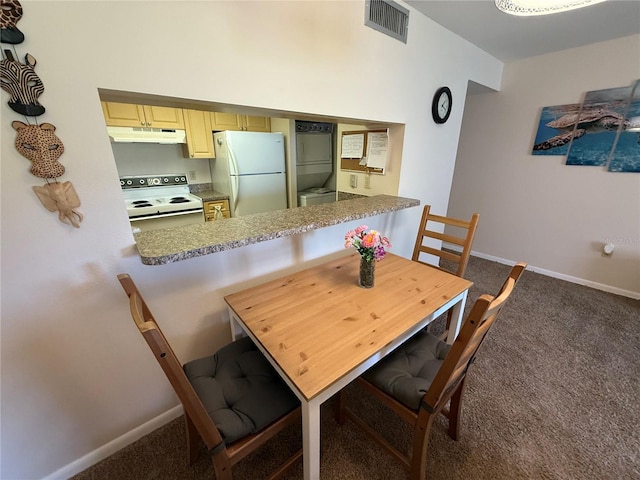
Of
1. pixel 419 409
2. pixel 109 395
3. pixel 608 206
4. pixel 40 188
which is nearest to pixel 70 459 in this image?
pixel 109 395

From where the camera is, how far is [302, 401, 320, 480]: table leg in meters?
0.83

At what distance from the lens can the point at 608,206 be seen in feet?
8.41

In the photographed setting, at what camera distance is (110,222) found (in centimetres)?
103

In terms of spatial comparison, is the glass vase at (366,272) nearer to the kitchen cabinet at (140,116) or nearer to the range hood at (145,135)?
the kitchen cabinet at (140,116)

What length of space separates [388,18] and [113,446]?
9.43 ft

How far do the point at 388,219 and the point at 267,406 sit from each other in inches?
66.6

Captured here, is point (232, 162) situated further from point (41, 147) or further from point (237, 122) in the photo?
point (41, 147)

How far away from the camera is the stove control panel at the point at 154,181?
2.89 m

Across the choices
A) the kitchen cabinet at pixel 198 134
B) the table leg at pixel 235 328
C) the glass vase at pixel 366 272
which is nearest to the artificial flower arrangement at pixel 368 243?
the glass vase at pixel 366 272

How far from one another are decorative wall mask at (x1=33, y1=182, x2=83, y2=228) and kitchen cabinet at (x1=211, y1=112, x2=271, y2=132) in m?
2.36

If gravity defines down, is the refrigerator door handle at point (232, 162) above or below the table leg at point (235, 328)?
above

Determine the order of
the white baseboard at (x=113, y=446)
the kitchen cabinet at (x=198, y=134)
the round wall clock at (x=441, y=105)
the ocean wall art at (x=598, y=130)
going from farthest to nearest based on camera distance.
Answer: the kitchen cabinet at (x=198, y=134)
the ocean wall art at (x=598, y=130)
the round wall clock at (x=441, y=105)
the white baseboard at (x=113, y=446)

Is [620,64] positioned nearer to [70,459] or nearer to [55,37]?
[55,37]

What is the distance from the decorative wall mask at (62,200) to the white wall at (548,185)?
13.0 ft
